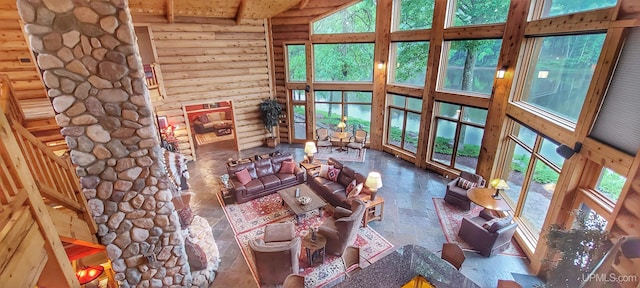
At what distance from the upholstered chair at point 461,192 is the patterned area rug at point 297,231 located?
7.89ft

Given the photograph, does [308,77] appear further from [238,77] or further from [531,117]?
[531,117]

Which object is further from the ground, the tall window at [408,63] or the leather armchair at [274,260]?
the tall window at [408,63]

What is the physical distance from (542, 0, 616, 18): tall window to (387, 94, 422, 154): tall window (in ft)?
13.0

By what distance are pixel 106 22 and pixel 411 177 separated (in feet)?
26.6

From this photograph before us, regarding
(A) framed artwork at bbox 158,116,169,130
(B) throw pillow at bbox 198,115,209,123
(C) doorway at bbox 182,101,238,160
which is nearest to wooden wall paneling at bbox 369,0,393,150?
(C) doorway at bbox 182,101,238,160

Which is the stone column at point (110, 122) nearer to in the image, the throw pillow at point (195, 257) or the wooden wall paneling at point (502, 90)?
the throw pillow at point (195, 257)

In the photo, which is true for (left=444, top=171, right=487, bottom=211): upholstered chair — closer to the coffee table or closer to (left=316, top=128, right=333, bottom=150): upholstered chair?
the coffee table

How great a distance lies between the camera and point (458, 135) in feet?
27.2

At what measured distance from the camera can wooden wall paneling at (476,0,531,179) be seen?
620cm

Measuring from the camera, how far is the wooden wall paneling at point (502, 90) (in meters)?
6.20

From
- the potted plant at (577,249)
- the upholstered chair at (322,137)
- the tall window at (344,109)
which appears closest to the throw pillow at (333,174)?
the upholstered chair at (322,137)

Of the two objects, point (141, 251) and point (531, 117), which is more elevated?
point (531, 117)

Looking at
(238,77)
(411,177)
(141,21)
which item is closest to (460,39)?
(411,177)

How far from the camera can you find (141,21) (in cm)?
801
